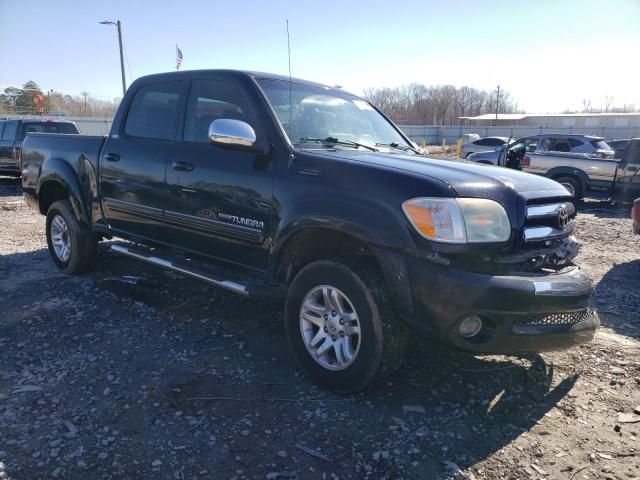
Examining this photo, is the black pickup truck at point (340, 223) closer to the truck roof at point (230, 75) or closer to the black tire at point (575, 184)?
the truck roof at point (230, 75)

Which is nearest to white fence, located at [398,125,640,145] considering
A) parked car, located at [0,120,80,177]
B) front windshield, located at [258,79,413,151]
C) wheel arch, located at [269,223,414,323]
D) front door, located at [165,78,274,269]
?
parked car, located at [0,120,80,177]

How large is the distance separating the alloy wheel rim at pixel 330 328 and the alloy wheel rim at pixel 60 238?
3641 millimetres

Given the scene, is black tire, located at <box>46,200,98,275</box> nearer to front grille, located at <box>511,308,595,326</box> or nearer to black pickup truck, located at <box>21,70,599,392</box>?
black pickup truck, located at <box>21,70,599,392</box>

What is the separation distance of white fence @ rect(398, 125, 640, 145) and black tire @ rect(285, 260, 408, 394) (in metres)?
45.2

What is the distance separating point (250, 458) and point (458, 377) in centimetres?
159

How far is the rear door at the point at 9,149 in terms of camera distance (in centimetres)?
1417

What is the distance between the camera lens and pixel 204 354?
3.85 meters

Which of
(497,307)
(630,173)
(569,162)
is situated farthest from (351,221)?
(569,162)

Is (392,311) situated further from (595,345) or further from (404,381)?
(595,345)

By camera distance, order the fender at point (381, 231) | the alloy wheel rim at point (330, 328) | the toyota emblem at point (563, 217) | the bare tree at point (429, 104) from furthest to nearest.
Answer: the bare tree at point (429, 104) → the toyota emblem at point (563, 217) → the alloy wheel rim at point (330, 328) → the fender at point (381, 231)

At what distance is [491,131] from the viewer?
53.2 metres

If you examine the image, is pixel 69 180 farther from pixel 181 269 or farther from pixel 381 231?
pixel 381 231

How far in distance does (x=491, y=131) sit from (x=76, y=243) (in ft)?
174

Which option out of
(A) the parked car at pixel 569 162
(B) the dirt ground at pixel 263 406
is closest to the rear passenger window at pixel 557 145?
(A) the parked car at pixel 569 162
